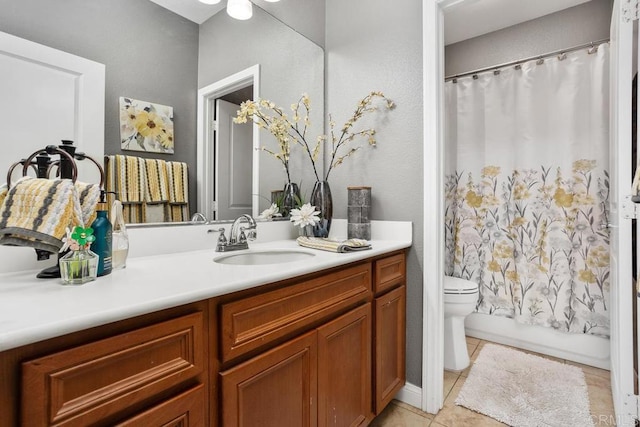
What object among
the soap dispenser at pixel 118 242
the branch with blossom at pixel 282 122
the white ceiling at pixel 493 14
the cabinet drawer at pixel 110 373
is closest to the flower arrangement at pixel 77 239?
the soap dispenser at pixel 118 242

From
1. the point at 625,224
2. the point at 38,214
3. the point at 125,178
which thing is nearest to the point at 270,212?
the point at 125,178

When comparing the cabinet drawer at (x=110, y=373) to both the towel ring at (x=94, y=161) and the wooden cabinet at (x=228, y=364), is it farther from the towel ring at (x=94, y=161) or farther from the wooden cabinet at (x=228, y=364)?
the towel ring at (x=94, y=161)

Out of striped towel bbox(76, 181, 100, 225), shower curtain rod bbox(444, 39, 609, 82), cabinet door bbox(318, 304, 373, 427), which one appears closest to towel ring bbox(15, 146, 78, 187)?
striped towel bbox(76, 181, 100, 225)

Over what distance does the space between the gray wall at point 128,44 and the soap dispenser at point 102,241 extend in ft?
1.24

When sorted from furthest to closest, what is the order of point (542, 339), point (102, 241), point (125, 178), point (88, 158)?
point (542, 339)
point (125, 178)
point (88, 158)
point (102, 241)

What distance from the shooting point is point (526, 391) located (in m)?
1.74

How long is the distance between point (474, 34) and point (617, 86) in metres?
1.51

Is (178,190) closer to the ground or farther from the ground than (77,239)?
farther from the ground

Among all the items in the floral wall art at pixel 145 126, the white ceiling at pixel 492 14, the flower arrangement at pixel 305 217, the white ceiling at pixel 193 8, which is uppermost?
the white ceiling at pixel 492 14

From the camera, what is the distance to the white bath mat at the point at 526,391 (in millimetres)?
1530

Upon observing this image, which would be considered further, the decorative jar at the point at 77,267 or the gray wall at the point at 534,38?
the gray wall at the point at 534,38

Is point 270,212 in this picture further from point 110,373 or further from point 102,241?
point 110,373

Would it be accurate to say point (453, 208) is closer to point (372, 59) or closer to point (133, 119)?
point (372, 59)

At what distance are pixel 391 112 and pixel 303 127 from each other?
0.52m
